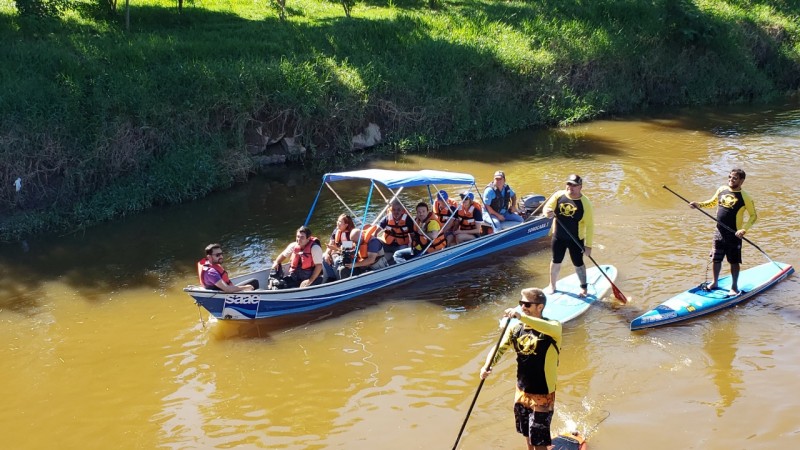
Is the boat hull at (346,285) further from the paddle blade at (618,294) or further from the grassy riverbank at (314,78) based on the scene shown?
the grassy riverbank at (314,78)

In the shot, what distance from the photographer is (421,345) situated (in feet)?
33.0

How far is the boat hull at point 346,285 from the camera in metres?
10.2

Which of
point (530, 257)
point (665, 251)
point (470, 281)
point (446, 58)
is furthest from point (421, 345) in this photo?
point (446, 58)

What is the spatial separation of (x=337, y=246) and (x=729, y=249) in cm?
600

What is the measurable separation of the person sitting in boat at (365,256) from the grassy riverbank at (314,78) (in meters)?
6.12

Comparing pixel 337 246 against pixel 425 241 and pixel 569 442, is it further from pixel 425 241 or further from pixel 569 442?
pixel 569 442

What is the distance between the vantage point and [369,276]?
37.3 ft

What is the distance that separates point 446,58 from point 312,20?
497cm

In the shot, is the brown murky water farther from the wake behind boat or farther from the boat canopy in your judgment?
the boat canopy

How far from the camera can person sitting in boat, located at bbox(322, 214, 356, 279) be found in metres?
11.7

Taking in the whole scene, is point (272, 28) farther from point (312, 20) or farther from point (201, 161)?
point (201, 161)

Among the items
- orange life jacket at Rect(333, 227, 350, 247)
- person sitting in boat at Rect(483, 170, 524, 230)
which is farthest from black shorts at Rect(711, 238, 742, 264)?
orange life jacket at Rect(333, 227, 350, 247)

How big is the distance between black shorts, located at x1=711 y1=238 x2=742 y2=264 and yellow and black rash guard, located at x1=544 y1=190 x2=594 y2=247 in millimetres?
1874

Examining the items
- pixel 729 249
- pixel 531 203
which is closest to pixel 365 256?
pixel 531 203
